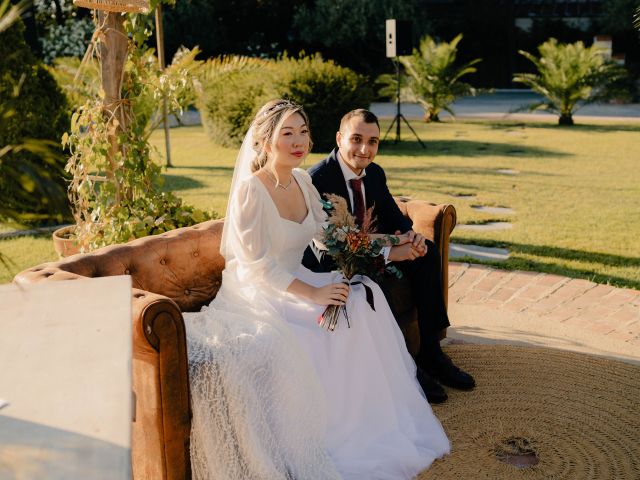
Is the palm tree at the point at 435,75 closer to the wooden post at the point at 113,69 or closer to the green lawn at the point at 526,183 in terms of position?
the green lawn at the point at 526,183

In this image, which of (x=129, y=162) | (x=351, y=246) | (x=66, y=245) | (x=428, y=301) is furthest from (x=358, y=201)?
(x=66, y=245)

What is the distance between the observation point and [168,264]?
350 cm

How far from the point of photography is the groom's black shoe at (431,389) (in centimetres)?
375

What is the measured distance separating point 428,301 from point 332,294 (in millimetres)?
975

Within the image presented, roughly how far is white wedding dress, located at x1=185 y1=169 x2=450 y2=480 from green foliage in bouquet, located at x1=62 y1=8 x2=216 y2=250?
168 cm

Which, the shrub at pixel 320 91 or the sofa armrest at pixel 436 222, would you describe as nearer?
the sofa armrest at pixel 436 222

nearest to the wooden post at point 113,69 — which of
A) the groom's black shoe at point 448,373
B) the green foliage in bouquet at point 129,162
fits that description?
the green foliage in bouquet at point 129,162

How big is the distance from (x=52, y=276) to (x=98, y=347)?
3.67 feet

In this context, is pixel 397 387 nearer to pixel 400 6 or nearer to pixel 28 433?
pixel 28 433

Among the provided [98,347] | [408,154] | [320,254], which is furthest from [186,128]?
[98,347]

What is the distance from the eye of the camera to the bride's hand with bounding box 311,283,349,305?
3223 mm

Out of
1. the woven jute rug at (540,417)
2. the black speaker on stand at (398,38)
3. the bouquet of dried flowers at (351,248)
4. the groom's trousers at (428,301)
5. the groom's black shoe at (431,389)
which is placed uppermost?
the black speaker on stand at (398,38)

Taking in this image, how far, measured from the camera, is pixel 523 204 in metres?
8.55

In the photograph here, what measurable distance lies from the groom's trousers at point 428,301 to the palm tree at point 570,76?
13556 millimetres
